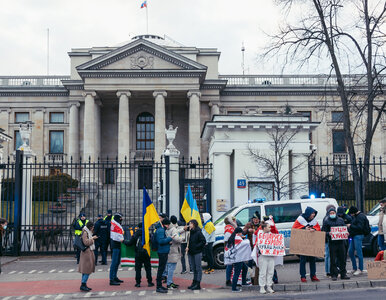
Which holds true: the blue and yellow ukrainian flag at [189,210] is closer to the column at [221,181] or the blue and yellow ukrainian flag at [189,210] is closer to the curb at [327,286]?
the curb at [327,286]

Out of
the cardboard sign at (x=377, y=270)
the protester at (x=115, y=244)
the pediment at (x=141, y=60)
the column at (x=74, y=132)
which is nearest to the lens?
the cardboard sign at (x=377, y=270)

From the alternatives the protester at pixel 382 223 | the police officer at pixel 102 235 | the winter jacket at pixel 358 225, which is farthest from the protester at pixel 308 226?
the police officer at pixel 102 235

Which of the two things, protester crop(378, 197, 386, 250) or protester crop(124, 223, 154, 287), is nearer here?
protester crop(124, 223, 154, 287)

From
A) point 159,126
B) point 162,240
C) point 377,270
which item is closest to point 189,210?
point 162,240

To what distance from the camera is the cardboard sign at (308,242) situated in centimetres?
1328

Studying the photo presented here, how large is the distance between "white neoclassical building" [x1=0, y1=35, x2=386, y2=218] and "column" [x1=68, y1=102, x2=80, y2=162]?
0.10m

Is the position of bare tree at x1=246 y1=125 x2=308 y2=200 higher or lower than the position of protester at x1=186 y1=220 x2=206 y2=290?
higher

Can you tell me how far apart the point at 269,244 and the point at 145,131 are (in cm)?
4365

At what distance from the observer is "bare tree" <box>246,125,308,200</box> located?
75.6 ft

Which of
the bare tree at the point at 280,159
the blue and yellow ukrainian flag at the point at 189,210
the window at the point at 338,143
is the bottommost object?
the blue and yellow ukrainian flag at the point at 189,210

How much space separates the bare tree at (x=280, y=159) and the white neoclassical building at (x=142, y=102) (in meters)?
26.2

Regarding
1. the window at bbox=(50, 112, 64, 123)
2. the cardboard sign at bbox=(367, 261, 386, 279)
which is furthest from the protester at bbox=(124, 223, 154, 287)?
the window at bbox=(50, 112, 64, 123)

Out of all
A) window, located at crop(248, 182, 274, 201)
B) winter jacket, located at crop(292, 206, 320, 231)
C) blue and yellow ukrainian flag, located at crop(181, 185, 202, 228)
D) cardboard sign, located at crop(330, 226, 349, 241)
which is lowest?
cardboard sign, located at crop(330, 226, 349, 241)

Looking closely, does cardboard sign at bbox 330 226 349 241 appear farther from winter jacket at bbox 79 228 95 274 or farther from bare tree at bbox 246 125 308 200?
bare tree at bbox 246 125 308 200
